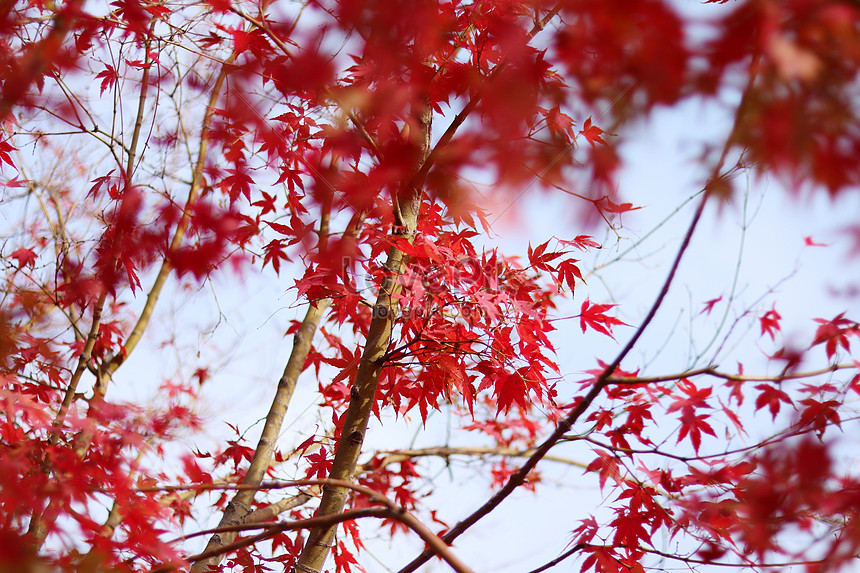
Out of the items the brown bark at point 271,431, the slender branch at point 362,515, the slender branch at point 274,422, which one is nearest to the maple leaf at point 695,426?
the slender branch at point 362,515

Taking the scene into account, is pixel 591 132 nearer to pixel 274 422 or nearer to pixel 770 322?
pixel 770 322

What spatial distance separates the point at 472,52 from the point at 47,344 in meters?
2.58

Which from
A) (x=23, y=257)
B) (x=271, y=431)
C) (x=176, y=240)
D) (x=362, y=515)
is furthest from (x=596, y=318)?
(x=23, y=257)

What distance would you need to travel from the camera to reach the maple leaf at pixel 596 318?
200 centimetres

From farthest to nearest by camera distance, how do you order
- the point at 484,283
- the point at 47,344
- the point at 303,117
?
the point at 47,344 → the point at 303,117 → the point at 484,283

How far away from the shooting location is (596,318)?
2.02m

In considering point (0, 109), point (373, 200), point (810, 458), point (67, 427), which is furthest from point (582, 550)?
point (0, 109)

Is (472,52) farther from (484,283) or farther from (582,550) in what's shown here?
(582,550)

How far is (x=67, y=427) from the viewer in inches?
81.8

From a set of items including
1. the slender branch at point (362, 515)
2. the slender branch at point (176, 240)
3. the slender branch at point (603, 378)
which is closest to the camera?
the slender branch at point (603, 378)

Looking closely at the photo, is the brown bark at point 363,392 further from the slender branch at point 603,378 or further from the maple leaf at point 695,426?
the maple leaf at point 695,426

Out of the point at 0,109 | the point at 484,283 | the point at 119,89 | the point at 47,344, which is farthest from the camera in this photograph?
the point at 47,344

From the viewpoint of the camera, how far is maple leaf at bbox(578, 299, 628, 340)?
200 cm

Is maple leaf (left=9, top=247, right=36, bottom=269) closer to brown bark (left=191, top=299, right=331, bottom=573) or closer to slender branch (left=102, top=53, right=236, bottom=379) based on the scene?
slender branch (left=102, top=53, right=236, bottom=379)
